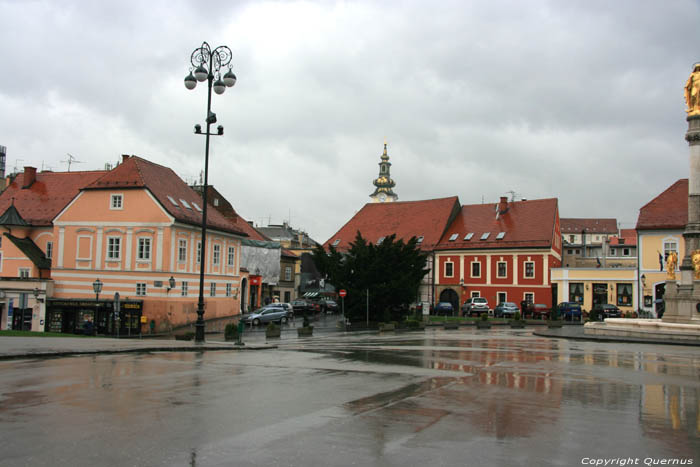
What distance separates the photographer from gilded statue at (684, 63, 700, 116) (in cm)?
3322

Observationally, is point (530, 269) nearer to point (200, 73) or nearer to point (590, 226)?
point (200, 73)

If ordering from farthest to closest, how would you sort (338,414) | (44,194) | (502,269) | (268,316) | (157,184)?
1. (502,269)
2. (44,194)
3. (268,316)
4. (157,184)
5. (338,414)

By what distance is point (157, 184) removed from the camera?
156 ft

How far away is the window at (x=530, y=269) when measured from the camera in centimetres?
6457

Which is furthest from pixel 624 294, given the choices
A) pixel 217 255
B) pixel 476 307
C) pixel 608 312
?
pixel 217 255

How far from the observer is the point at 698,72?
33250 mm

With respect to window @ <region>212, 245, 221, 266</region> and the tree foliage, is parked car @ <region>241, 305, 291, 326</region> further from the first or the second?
the tree foliage

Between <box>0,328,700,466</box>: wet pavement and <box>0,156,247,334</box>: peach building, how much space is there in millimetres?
29123

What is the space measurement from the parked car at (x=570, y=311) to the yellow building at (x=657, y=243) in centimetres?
707

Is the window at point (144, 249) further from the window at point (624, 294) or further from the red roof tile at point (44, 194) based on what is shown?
the window at point (624, 294)

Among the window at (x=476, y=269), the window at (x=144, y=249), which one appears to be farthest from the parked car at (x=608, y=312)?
the window at (x=144, y=249)

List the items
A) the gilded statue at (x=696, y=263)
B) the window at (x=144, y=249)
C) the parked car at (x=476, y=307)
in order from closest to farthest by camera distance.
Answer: the gilded statue at (x=696, y=263) → the window at (x=144, y=249) → the parked car at (x=476, y=307)

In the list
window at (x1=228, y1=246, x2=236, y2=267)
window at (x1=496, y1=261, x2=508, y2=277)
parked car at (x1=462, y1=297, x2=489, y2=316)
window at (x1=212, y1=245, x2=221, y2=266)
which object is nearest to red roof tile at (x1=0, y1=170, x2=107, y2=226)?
window at (x1=212, y1=245, x2=221, y2=266)

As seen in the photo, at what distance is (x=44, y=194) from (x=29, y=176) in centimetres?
282
